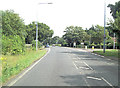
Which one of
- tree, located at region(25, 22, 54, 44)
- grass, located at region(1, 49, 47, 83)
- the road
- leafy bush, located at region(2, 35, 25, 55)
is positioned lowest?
the road

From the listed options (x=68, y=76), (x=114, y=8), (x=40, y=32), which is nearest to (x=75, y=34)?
(x=40, y=32)

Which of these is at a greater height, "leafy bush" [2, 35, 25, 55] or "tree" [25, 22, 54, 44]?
"tree" [25, 22, 54, 44]

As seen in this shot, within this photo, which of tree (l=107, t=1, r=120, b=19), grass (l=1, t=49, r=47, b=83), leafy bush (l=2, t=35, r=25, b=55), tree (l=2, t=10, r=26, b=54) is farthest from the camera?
tree (l=107, t=1, r=120, b=19)

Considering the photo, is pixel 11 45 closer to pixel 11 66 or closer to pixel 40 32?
pixel 11 66

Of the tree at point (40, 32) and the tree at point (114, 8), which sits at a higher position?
the tree at point (114, 8)

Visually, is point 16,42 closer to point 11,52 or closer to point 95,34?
point 11,52

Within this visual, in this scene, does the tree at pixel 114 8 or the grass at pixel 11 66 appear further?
the tree at pixel 114 8

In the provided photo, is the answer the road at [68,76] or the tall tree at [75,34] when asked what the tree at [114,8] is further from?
the tall tree at [75,34]

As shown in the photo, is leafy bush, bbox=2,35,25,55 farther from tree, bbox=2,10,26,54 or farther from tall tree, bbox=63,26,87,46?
tall tree, bbox=63,26,87,46

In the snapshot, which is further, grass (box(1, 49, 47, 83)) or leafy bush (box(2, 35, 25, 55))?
leafy bush (box(2, 35, 25, 55))

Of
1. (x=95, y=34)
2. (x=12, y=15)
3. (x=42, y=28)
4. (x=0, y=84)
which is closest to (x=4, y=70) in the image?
(x=0, y=84)

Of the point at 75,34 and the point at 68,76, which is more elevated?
the point at 75,34

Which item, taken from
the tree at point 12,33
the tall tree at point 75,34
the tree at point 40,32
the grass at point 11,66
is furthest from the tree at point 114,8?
the tall tree at point 75,34

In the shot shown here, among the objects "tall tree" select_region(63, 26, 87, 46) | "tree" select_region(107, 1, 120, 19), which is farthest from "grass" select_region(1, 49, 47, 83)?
"tall tree" select_region(63, 26, 87, 46)
